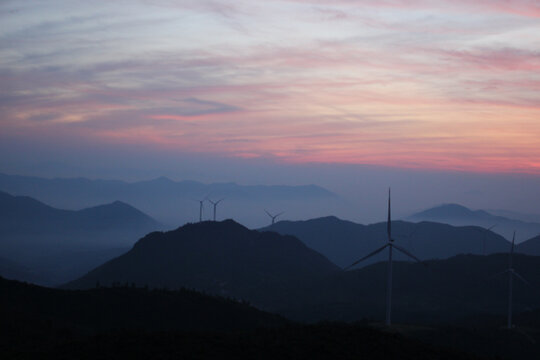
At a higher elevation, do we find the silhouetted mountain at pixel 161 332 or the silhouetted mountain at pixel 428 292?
the silhouetted mountain at pixel 161 332

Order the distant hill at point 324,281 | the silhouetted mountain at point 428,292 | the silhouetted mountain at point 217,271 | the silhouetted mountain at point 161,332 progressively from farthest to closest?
1. the silhouetted mountain at point 217,271
2. the distant hill at point 324,281
3. the silhouetted mountain at point 428,292
4. the silhouetted mountain at point 161,332

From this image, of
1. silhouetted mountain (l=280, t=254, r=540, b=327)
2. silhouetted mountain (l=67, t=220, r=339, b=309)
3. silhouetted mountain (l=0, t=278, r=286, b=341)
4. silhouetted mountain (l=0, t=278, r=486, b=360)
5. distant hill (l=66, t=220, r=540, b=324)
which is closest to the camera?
silhouetted mountain (l=0, t=278, r=486, b=360)

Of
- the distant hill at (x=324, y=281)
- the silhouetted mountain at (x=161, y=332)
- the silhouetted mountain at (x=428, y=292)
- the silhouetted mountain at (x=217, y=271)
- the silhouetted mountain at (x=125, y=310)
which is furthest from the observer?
the silhouetted mountain at (x=217, y=271)

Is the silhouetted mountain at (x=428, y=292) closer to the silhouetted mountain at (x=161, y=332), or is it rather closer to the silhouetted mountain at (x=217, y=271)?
the silhouetted mountain at (x=217, y=271)

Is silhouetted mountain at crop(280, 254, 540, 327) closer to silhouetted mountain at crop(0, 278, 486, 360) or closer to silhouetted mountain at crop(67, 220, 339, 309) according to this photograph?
silhouetted mountain at crop(67, 220, 339, 309)

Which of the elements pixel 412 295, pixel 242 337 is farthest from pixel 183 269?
pixel 242 337

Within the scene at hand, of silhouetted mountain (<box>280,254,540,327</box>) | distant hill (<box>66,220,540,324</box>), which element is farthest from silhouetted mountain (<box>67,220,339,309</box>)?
silhouetted mountain (<box>280,254,540,327</box>)

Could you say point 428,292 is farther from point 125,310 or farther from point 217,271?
point 125,310

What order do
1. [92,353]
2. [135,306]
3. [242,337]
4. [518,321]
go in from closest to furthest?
[92,353]
[242,337]
[135,306]
[518,321]

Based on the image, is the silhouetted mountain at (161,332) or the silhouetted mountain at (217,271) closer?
the silhouetted mountain at (161,332)

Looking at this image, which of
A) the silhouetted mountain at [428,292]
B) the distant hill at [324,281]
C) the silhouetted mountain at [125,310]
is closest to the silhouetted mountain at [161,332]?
the silhouetted mountain at [125,310]

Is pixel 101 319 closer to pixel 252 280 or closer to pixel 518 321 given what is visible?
pixel 518 321
